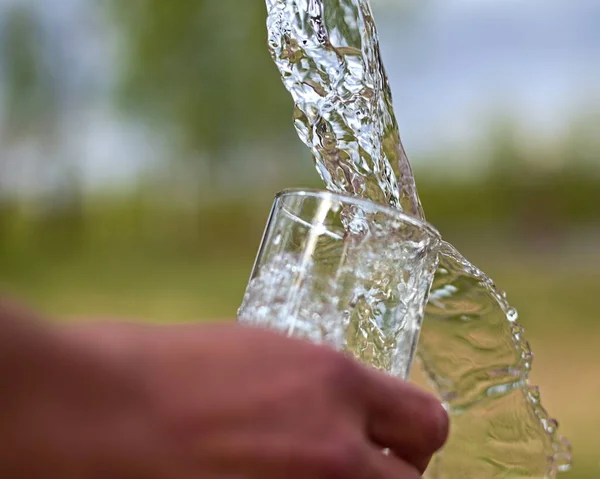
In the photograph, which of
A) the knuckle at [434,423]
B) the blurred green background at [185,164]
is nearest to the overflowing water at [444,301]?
the knuckle at [434,423]

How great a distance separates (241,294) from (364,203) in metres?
3.76

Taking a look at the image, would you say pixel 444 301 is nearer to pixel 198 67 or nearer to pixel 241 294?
pixel 241 294

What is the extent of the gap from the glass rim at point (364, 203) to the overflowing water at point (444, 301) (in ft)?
0.30

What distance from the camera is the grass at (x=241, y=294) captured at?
109 inches

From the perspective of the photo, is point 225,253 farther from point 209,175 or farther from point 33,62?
point 33,62

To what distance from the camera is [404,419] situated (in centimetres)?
31

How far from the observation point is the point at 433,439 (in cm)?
33

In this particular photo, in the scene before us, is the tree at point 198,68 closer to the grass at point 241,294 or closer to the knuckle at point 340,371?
the grass at point 241,294

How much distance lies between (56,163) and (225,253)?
53.2 inches

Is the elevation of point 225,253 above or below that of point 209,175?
below

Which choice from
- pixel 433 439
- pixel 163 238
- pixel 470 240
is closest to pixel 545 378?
pixel 470 240

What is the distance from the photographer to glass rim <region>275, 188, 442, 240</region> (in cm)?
37

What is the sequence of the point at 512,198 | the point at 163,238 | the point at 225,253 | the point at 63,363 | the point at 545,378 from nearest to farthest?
1. the point at 63,363
2. the point at 545,378
3. the point at 512,198
4. the point at 225,253
5. the point at 163,238

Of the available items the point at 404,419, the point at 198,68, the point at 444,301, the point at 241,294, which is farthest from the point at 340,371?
the point at 198,68
